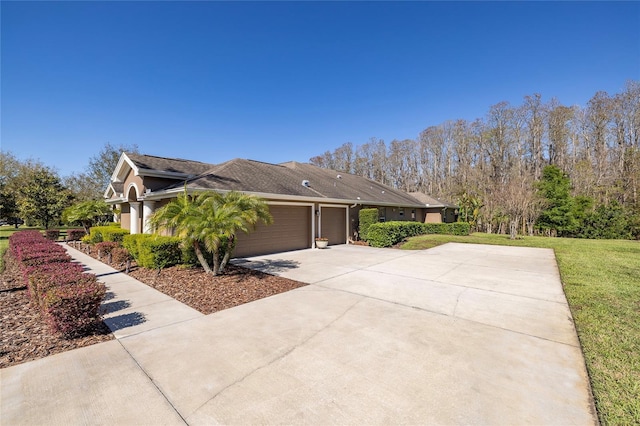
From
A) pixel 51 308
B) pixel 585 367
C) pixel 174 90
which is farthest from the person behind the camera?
pixel 174 90

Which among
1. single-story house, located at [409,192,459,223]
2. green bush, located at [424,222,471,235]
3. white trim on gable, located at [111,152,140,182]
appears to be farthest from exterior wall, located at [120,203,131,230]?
single-story house, located at [409,192,459,223]

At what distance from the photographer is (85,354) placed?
3.87 meters

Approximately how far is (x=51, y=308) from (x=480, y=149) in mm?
39816

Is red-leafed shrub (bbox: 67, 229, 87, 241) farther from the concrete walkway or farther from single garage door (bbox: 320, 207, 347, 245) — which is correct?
the concrete walkway

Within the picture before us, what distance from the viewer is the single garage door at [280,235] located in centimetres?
1234

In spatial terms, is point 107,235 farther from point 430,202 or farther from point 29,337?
point 430,202

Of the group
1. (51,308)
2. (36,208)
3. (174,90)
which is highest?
(174,90)

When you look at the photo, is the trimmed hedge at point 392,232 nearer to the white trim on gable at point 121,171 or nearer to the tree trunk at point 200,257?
the tree trunk at point 200,257

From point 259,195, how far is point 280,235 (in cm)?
290

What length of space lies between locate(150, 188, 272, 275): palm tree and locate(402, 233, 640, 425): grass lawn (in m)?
7.45

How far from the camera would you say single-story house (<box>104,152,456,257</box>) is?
12227 mm

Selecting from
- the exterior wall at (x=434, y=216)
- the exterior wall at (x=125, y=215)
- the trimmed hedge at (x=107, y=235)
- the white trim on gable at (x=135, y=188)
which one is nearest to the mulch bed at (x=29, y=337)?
the white trim on gable at (x=135, y=188)

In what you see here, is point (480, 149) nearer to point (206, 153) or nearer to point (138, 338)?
point (206, 153)

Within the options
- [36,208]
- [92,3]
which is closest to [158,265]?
[92,3]
